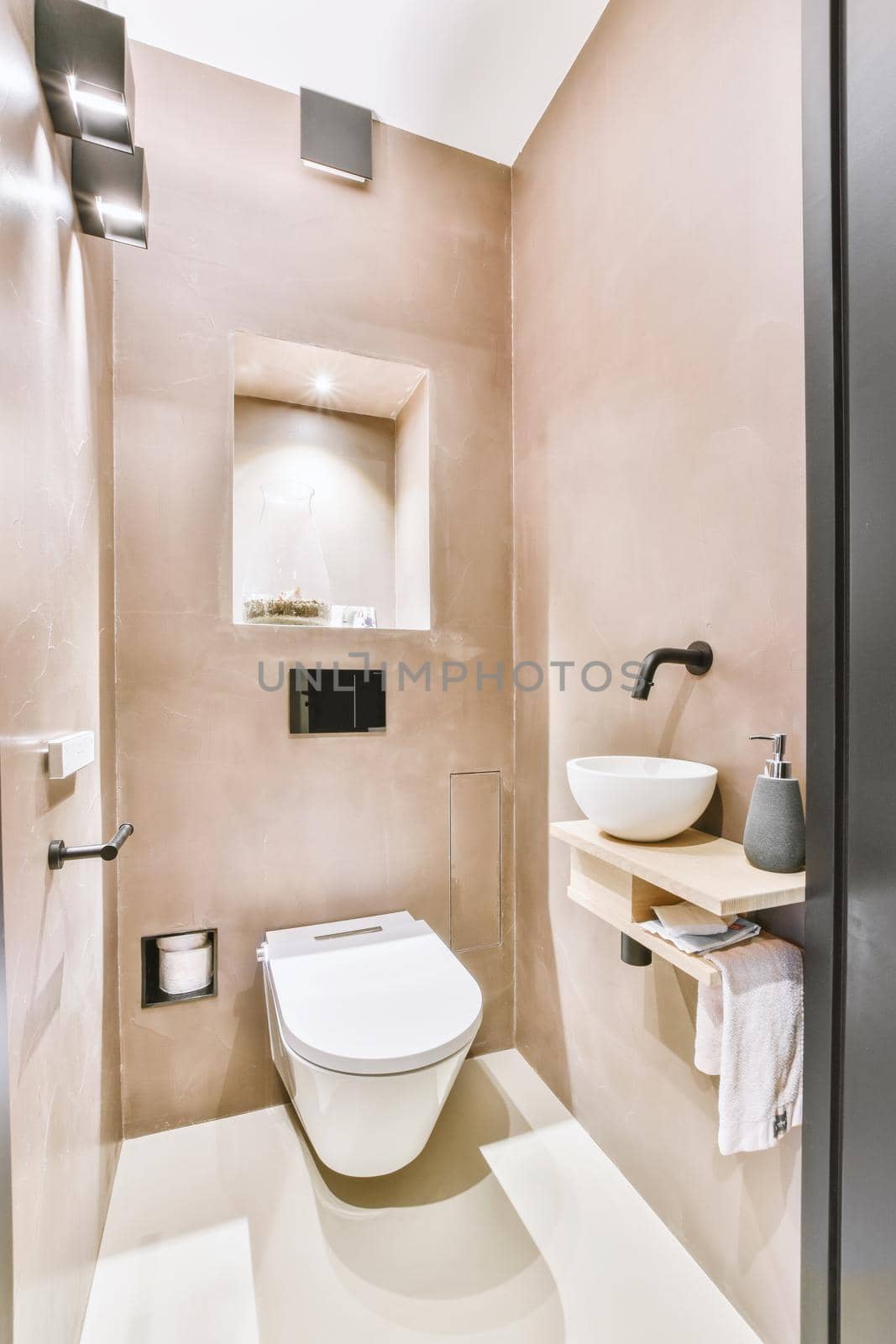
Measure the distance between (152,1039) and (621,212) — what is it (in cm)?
221

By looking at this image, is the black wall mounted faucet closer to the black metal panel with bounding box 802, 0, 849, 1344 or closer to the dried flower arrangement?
the black metal panel with bounding box 802, 0, 849, 1344

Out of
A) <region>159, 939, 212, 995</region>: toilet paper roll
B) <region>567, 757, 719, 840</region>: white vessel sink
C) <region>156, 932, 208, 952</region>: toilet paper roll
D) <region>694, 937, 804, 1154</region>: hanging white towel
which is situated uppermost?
<region>567, 757, 719, 840</region>: white vessel sink

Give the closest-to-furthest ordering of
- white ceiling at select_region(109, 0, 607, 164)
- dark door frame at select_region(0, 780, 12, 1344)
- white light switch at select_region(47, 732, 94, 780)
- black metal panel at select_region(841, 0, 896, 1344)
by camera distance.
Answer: dark door frame at select_region(0, 780, 12, 1344), black metal panel at select_region(841, 0, 896, 1344), white light switch at select_region(47, 732, 94, 780), white ceiling at select_region(109, 0, 607, 164)

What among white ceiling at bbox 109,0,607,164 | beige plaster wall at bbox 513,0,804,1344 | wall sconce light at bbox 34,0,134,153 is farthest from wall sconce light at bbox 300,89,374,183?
wall sconce light at bbox 34,0,134,153

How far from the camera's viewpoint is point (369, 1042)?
113cm

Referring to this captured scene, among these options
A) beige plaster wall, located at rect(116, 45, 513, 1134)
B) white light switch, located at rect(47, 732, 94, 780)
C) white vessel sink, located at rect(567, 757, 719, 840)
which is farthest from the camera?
beige plaster wall, located at rect(116, 45, 513, 1134)

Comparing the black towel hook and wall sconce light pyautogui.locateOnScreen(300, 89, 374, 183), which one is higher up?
wall sconce light pyautogui.locateOnScreen(300, 89, 374, 183)

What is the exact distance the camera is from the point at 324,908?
5.55 ft

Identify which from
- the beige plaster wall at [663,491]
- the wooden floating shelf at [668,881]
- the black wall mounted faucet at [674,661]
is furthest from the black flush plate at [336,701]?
the black wall mounted faucet at [674,661]

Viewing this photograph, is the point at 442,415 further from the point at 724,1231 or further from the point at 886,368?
the point at 724,1231

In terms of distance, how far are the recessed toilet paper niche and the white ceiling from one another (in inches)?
84.4

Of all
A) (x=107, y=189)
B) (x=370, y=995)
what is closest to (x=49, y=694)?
(x=370, y=995)

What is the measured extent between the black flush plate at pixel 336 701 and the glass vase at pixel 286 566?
6.0 inches

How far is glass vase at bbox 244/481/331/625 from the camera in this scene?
5.51 ft
